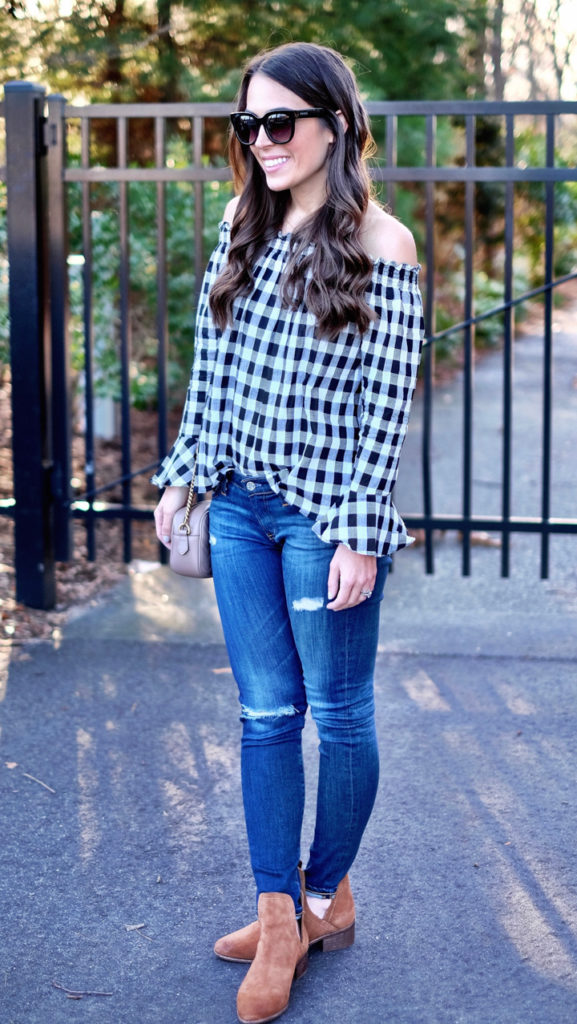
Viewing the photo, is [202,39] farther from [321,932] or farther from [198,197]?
[321,932]

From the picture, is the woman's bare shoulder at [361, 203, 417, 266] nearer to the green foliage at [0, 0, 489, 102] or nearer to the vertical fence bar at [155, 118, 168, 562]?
the vertical fence bar at [155, 118, 168, 562]

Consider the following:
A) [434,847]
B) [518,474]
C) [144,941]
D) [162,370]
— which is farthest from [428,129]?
[518,474]

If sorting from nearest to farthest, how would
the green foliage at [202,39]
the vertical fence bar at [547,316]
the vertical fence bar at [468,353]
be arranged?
the vertical fence bar at [547,316] → the vertical fence bar at [468,353] → the green foliage at [202,39]

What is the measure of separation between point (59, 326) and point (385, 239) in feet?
8.72

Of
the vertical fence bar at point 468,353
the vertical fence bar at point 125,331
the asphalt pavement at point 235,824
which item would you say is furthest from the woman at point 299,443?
the vertical fence bar at point 125,331

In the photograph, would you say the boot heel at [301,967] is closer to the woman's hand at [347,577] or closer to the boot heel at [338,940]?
the boot heel at [338,940]

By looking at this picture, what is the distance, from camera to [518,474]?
794 cm

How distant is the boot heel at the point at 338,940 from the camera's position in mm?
2717

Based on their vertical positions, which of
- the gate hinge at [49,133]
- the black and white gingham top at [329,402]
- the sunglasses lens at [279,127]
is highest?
the gate hinge at [49,133]

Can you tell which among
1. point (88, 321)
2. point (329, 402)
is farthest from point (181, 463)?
point (88, 321)

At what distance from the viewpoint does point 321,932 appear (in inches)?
106

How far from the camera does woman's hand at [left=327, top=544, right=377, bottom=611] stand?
2391 mm

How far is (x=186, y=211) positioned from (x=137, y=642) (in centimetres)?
263

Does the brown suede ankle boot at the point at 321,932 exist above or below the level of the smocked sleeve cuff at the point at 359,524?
below
